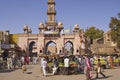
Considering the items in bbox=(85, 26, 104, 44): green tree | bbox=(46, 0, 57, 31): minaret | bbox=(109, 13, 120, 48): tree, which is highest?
bbox=(46, 0, 57, 31): minaret

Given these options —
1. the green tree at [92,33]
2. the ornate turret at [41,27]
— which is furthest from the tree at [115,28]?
the green tree at [92,33]

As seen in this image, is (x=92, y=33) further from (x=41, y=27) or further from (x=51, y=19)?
(x=41, y=27)

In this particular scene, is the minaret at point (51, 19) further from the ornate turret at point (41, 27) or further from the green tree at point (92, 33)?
the green tree at point (92, 33)

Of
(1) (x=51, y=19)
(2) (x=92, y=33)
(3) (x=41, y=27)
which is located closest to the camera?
(3) (x=41, y=27)

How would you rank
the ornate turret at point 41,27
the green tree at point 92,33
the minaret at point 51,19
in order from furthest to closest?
the green tree at point 92,33 → the minaret at point 51,19 → the ornate turret at point 41,27

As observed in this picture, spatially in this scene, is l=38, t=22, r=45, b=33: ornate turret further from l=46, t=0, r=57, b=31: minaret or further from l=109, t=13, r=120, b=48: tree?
l=109, t=13, r=120, b=48: tree

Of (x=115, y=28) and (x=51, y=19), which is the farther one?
(x=51, y=19)

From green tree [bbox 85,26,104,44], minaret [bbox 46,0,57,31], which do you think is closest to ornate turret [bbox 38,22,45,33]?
minaret [bbox 46,0,57,31]

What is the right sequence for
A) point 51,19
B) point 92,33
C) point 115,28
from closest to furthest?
point 115,28
point 51,19
point 92,33

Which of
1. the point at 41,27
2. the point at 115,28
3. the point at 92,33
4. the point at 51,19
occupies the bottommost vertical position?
the point at 115,28

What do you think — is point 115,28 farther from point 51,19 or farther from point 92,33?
point 92,33

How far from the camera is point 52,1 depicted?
9281 centimetres

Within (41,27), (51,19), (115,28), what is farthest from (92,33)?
(115,28)

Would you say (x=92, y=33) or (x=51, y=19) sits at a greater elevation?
(x=51, y=19)
